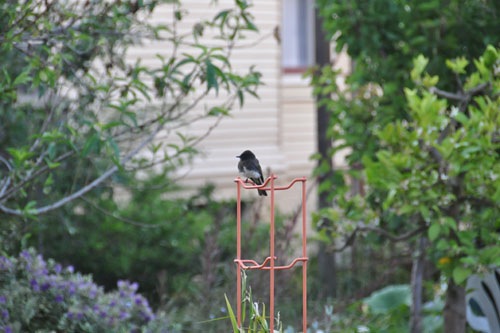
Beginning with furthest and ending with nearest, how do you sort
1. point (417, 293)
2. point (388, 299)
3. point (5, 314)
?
1. point (388, 299)
2. point (417, 293)
3. point (5, 314)

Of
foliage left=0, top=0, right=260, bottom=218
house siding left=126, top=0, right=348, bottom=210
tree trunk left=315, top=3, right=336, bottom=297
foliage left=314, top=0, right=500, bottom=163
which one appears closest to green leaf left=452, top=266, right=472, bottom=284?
foliage left=314, top=0, right=500, bottom=163

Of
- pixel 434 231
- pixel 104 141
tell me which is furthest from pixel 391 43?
pixel 104 141

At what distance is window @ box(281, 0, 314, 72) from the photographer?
43.6 ft

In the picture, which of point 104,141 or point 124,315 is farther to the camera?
point 124,315

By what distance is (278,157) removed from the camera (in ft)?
38.9

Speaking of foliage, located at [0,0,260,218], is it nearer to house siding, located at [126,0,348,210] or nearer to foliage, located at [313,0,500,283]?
foliage, located at [313,0,500,283]

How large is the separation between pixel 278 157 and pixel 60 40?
7.12m

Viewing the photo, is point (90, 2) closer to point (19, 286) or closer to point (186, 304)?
point (19, 286)

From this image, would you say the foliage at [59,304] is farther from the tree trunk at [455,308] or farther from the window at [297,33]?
the window at [297,33]

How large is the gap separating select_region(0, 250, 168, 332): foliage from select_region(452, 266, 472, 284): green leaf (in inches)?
67.4

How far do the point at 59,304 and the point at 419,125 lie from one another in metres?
2.30

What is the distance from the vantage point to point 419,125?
4945 mm

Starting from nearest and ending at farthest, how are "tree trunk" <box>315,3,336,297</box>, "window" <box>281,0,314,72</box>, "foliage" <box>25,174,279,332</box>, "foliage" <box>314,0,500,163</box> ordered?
"foliage" <box>314,0,500,163</box>, "foliage" <box>25,174,279,332</box>, "tree trunk" <box>315,3,336,297</box>, "window" <box>281,0,314,72</box>

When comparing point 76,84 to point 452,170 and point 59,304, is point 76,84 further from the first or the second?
point 452,170
